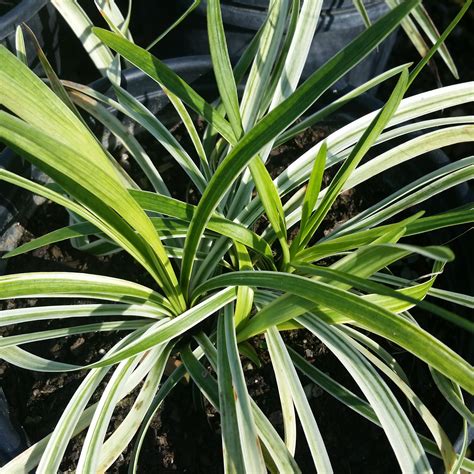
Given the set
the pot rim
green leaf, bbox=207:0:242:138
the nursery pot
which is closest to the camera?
green leaf, bbox=207:0:242:138

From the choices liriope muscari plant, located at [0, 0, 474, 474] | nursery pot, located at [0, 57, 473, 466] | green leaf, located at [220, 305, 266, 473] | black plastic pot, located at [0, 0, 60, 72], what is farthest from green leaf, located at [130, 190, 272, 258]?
black plastic pot, located at [0, 0, 60, 72]

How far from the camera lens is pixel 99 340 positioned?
100cm

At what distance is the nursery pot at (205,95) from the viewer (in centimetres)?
100

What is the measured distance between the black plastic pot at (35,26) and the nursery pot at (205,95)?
1.05ft

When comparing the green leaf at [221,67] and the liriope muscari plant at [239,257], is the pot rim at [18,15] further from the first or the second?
the green leaf at [221,67]

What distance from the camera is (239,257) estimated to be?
830 millimetres

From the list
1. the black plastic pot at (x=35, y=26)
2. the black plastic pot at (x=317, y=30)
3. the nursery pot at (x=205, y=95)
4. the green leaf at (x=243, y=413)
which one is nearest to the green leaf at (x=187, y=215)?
the green leaf at (x=243, y=413)

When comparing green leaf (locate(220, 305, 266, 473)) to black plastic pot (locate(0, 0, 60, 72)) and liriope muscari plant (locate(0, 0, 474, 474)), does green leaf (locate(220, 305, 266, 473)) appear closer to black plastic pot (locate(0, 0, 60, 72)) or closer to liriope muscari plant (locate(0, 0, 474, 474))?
liriope muscari plant (locate(0, 0, 474, 474))

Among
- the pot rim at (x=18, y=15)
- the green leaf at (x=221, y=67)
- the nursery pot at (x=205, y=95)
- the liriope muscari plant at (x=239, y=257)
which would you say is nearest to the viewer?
the liriope muscari plant at (x=239, y=257)

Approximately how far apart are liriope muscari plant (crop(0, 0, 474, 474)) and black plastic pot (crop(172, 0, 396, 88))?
1.10 feet

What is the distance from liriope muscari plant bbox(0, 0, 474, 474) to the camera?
0.61 m

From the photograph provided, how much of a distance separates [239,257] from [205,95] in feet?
1.30

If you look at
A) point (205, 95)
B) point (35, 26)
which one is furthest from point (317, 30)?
point (35, 26)

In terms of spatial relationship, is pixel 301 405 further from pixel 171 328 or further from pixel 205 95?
pixel 205 95
